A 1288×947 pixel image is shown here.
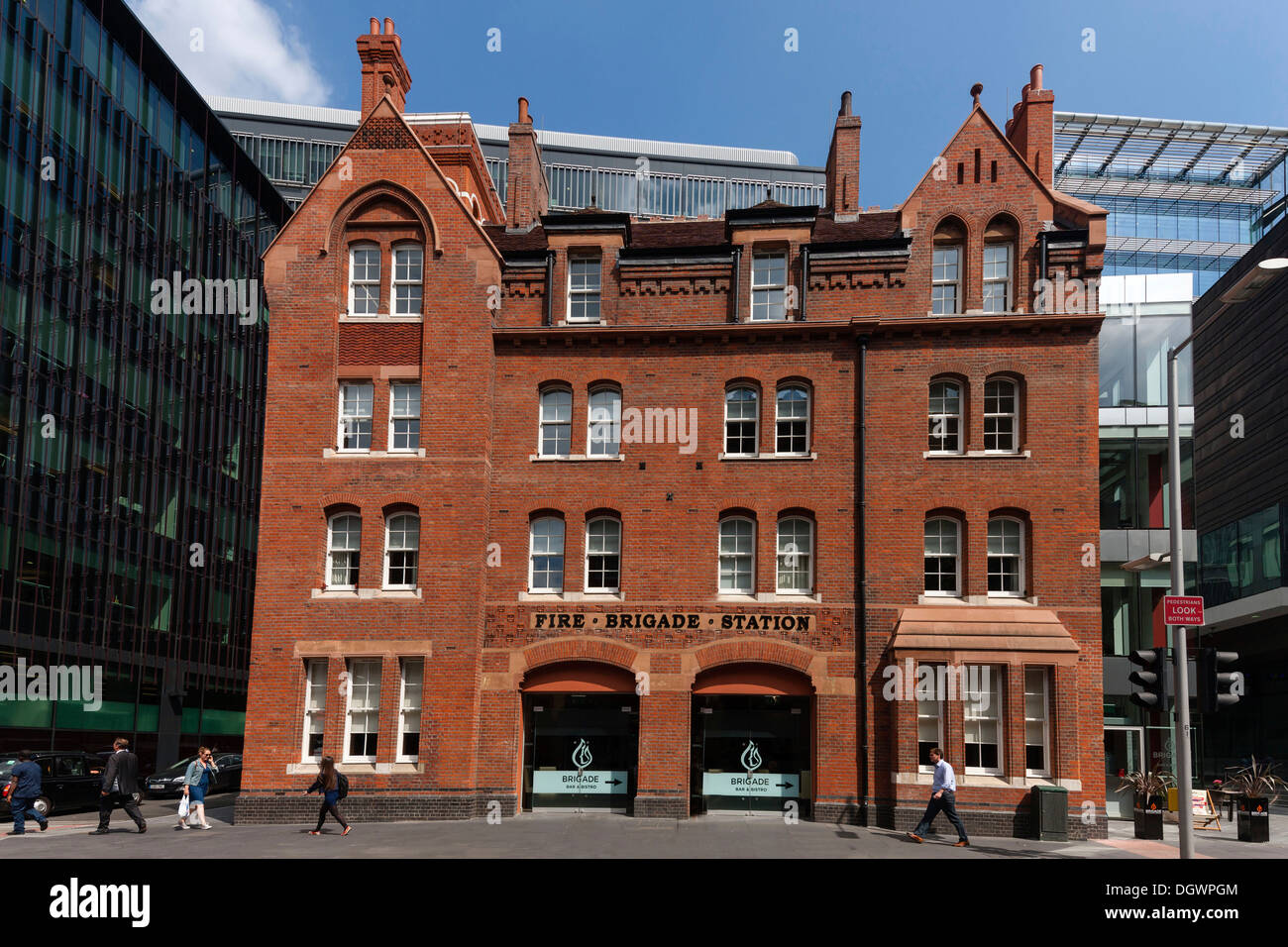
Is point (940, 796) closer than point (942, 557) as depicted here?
Yes

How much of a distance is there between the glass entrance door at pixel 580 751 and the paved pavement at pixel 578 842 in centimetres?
62

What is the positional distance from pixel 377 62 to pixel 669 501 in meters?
14.6

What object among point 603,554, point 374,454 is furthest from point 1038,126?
point 374,454

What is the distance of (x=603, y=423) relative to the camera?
27422mm

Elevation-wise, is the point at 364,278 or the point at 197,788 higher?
the point at 364,278

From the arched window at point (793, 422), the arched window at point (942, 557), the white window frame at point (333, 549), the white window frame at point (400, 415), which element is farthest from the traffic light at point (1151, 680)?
the white window frame at point (333, 549)

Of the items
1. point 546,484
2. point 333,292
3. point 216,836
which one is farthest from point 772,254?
point 216,836

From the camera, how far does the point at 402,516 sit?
1052 inches

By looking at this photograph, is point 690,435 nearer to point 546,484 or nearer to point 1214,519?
point 546,484

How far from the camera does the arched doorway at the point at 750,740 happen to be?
26.0 meters

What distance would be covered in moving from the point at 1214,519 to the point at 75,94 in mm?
53488

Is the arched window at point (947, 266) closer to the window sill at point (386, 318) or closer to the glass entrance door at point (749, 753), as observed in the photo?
the glass entrance door at point (749, 753)

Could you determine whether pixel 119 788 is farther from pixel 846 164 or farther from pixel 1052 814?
pixel 846 164

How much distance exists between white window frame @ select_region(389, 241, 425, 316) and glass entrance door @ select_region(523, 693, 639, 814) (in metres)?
9.83
